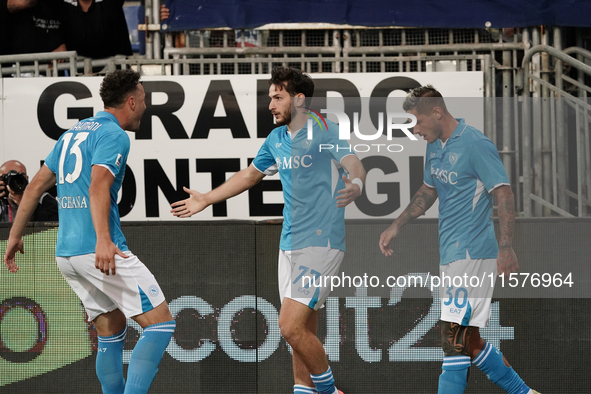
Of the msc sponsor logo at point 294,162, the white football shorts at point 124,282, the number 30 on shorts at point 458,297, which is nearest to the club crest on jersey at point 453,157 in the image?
the number 30 on shorts at point 458,297

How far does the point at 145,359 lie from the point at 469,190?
8.17 ft

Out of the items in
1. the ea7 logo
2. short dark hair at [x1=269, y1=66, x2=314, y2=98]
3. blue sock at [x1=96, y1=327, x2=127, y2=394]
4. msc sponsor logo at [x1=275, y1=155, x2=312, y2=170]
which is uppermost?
short dark hair at [x1=269, y1=66, x2=314, y2=98]

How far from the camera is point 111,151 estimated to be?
15.3 ft

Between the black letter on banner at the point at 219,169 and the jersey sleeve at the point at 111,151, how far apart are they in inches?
71.2

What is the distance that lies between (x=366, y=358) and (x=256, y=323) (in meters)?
0.92

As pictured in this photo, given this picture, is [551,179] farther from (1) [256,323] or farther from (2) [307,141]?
(1) [256,323]

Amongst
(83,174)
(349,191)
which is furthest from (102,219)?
(349,191)

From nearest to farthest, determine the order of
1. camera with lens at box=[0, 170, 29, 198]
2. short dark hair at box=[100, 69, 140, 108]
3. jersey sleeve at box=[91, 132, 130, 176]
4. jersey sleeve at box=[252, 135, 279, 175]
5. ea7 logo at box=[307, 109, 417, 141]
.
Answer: jersey sleeve at box=[91, 132, 130, 176] → short dark hair at box=[100, 69, 140, 108] → ea7 logo at box=[307, 109, 417, 141] → jersey sleeve at box=[252, 135, 279, 175] → camera with lens at box=[0, 170, 29, 198]

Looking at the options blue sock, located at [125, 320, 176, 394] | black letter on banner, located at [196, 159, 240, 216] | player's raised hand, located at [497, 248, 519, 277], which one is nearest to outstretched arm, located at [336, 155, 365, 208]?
player's raised hand, located at [497, 248, 519, 277]

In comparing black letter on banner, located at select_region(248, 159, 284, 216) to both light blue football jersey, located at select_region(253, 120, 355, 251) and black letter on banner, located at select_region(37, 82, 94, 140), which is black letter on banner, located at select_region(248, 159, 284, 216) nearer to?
light blue football jersey, located at select_region(253, 120, 355, 251)

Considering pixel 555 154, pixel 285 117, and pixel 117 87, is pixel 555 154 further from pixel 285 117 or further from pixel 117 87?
pixel 117 87

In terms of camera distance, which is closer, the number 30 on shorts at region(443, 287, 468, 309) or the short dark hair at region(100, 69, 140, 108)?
the number 30 on shorts at region(443, 287, 468, 309)

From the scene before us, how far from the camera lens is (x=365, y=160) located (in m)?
5.57

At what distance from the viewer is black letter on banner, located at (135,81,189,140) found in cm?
657
